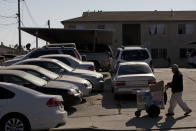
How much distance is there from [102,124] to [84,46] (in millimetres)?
18457

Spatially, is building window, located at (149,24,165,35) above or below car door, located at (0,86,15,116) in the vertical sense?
above

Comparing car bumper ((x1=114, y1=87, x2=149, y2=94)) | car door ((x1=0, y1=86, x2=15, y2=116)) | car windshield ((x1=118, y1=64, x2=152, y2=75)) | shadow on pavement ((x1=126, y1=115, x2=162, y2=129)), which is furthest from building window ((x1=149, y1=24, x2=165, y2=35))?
car door ((x1=0, y1=86, x2=15, y2=116))

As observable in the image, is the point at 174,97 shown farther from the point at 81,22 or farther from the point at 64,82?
the point at 81,22

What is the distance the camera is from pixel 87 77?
57.4 ft

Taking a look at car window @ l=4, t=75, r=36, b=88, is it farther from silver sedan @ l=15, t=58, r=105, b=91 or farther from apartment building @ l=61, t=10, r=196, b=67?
apartment building @ l=61, t=10, r=196, b=67

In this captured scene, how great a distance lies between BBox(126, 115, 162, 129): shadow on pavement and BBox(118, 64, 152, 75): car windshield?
171 inches

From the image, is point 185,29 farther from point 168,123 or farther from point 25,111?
point 25,111

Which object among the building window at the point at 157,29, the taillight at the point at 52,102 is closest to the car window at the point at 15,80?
the taillight at the point at 52,102

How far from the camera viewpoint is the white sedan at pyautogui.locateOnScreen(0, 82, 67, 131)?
9.90 meters

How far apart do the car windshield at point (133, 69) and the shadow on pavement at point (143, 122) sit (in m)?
4.34

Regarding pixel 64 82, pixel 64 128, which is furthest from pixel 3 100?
pixel 64 82

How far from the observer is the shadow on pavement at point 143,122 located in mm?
11352

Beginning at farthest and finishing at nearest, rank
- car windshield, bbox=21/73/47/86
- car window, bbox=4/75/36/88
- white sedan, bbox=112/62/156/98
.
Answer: white sedan, bbox=112/62/156/98 → car windshield, bbox=21/73/47/86 → car window, bbox=4/75/36/88

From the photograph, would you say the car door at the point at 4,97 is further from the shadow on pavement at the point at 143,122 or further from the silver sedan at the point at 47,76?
the silver sedan at the point at 47,76
